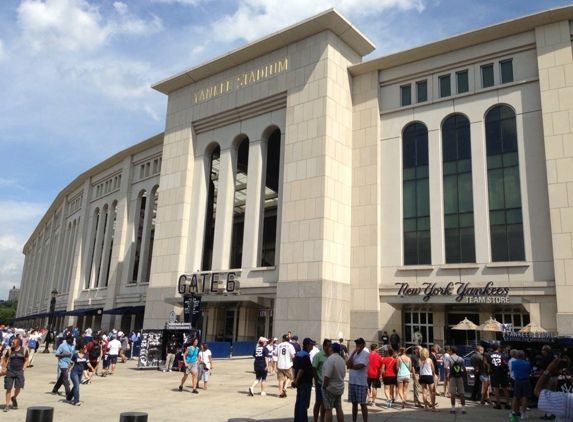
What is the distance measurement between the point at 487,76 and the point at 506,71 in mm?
1022

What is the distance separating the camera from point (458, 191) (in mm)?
29000

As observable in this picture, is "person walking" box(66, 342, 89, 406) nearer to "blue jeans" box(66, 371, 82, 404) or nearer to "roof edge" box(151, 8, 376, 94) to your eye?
"blue jeans" box(66, 371, 82, 404)

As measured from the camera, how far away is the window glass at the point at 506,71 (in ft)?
94.5

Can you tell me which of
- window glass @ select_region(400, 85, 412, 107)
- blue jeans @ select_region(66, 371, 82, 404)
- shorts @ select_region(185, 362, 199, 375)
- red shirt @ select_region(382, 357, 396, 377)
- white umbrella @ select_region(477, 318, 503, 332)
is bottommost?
blue jeans @ select_region(66, 371, 82, 404)

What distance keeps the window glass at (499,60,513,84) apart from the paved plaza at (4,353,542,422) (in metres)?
17.9

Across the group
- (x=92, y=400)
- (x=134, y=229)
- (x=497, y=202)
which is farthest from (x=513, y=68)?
(x=134, y=229)

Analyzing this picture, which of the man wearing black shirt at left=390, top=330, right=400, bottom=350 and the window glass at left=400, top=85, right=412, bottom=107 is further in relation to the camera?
the window glass at left=400, top=85, right=412, bottom=107

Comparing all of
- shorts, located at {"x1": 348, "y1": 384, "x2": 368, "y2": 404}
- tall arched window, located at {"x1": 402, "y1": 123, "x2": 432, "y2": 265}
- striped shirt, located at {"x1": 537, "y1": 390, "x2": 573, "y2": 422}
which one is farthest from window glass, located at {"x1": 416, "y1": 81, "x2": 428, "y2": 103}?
striped shirt, located at {"x1": 537, "y1": 390, "x2": 573, "y2": 422}

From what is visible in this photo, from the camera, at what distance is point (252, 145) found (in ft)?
116

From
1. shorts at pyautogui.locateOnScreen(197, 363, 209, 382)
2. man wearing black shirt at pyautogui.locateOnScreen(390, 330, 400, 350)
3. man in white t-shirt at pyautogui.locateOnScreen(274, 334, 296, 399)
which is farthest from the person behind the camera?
man wearing black shirt at pyautogui.locateOnScreen(390, 330, 400, 350)

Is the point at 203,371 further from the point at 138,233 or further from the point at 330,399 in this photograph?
the point at 138,233

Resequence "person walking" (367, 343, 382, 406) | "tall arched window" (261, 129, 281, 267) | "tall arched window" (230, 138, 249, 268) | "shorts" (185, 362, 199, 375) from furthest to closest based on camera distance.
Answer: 1. "tall arched window" (261, 129, 281, 267)
2. "tall arched window" (230, 138, 249, 268)
3. "shorts" (185, 362, 199, 375)
4. "person walking" (367, 343, 382, 406)

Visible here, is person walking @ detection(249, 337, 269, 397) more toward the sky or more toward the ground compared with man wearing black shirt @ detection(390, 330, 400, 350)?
more toward the ground

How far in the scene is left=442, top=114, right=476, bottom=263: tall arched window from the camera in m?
28.2
